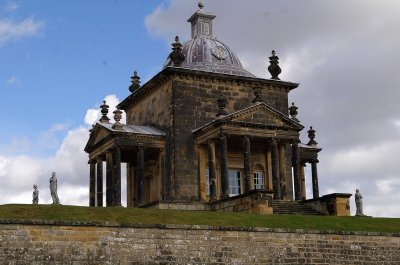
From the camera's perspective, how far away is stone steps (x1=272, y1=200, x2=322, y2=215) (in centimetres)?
3434

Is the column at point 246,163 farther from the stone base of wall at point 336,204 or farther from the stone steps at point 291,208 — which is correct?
the stone base of wall at point 336,204

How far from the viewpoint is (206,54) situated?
42.0 metres

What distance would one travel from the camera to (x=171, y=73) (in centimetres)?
3862

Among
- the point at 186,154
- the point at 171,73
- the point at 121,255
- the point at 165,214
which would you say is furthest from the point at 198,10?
the point at 121,255

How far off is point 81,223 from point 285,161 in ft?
59.9

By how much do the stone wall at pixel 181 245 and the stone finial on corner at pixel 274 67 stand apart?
1628 centimetres

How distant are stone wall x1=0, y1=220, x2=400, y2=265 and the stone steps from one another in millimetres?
6954

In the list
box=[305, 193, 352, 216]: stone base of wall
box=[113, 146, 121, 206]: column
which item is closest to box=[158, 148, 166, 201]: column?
box=[113, 146, 121, 206]: column

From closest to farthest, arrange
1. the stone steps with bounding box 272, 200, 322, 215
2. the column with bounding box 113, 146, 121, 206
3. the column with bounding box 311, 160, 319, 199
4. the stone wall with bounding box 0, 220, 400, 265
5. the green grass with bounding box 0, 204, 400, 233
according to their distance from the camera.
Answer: the stone wall with bounding box 0, 220, 400, 265
the green grass with bounding box 0, 204, 400, 233
the stone steps with bounding box 272, 200, 322, 215
the column with bounding box 113, 146, 121, 206
the column with bounding box 311, 160, 319, 199

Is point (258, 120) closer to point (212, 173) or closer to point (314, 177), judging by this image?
point (212, 173)

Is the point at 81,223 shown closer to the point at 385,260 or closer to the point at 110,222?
the point at 110,222

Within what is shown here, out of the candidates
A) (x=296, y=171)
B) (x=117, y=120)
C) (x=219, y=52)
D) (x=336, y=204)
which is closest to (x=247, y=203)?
(x=336, y=204)

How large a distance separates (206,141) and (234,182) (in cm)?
350

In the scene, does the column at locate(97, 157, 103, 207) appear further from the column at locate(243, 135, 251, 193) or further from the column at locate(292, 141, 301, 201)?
the column at locate(292, 141, 301, 201)
